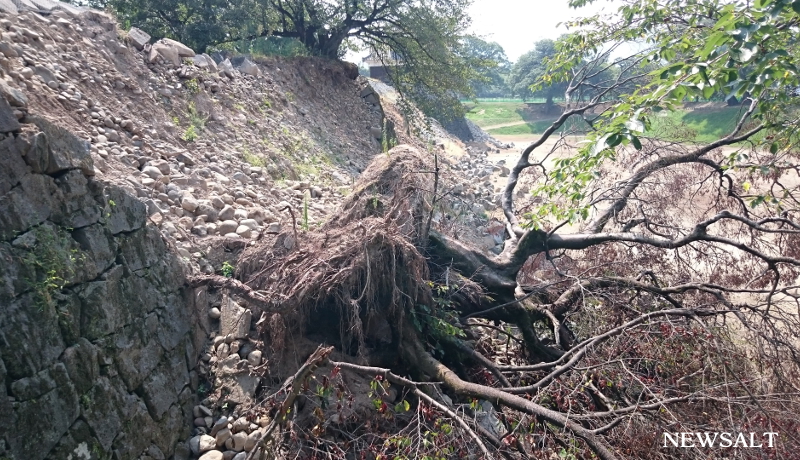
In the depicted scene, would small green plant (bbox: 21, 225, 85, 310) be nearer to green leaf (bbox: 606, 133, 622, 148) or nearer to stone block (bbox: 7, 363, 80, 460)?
stone block (bbox: 7, 363, 80, 460)

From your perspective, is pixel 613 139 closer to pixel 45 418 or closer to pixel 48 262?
pixel 48 262

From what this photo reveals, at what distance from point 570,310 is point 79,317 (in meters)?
3.82

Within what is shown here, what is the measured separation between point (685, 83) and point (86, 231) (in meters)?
3.63

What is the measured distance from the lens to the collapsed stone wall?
107 inches

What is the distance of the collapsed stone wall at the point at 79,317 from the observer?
8.91 ft

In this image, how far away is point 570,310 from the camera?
4.74 m

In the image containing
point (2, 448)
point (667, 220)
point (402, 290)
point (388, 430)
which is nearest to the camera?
point (2, 448)

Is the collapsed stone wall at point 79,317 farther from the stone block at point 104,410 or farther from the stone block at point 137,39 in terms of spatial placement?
the stone block at point 137,39

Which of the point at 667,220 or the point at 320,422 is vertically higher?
the point at 667,220

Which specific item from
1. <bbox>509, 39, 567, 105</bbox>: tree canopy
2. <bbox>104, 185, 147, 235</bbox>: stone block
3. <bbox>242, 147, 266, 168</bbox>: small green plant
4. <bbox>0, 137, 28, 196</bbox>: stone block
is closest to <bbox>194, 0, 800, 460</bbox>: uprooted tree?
<bbox>104, 185, 147, 235</bbox>: stone block

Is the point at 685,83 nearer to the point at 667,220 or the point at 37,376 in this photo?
the point at 667,220

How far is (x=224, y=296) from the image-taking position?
A: 4316mm

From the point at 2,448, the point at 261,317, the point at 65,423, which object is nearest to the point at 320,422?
the point at 261,317

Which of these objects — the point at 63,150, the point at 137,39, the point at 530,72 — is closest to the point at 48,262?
the point at 63,150
